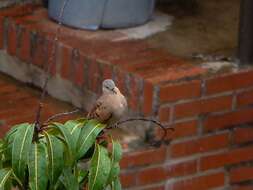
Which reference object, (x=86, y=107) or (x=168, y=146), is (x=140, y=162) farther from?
(x=86, y=107)

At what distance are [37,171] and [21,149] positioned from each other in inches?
2.8

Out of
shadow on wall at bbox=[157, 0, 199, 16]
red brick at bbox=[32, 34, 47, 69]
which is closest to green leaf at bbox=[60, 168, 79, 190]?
red brick at bbox=[32, 34, 47, 69]

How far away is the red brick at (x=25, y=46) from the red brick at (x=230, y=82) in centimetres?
94

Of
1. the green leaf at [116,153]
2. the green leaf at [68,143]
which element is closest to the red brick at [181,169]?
the green leaf at [116,153]

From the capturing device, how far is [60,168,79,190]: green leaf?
2.33m

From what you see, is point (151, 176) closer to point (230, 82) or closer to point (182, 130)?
point (182, 130)

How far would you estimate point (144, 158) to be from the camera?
3.60 meters

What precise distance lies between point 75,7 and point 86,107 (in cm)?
47

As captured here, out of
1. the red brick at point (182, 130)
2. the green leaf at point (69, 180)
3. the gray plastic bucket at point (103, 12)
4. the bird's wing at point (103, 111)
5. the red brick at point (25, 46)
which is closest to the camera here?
the green leaf at point (69, 180)

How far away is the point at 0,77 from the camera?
Result: 4.32 meters

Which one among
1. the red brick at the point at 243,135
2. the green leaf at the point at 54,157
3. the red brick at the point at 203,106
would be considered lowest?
the red brick at the point at 243,135

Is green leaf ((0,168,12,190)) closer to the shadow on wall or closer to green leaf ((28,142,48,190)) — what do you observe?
green leaf ((28,142,48,190))

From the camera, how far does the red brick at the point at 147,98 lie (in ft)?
11.6

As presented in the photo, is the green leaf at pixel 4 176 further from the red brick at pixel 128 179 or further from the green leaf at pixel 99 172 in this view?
the red brick at pixel 128 179
